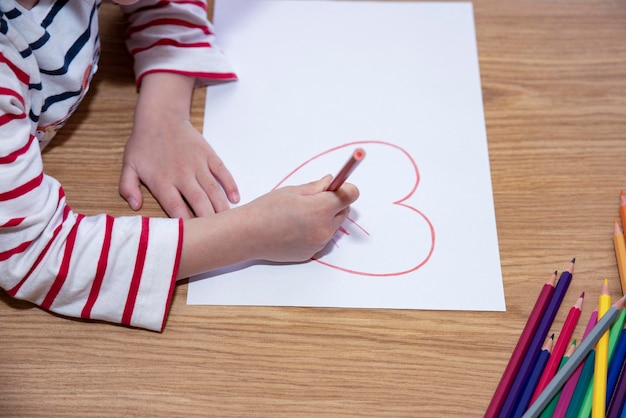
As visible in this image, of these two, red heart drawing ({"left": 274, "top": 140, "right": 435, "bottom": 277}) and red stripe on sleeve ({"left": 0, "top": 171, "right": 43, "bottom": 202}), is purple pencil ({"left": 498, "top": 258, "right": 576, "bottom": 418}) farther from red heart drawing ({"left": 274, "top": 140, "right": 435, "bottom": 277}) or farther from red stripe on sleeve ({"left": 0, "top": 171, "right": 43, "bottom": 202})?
red stripe on sleeve ({"left": 0, "top": 171, "right": 43, "bottom": 202})

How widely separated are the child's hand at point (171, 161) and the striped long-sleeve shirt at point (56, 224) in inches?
2.1

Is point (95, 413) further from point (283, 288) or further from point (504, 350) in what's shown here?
point (504, 350)

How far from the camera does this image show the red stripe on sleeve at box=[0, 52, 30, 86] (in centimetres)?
55

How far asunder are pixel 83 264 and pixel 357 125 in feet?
0.90

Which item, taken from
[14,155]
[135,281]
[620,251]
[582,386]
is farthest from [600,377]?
[14,155]

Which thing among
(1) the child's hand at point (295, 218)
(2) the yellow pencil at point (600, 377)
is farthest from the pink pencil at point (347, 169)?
(2) the yellow pencil at point (600, 377)

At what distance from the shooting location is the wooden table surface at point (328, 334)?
56cm

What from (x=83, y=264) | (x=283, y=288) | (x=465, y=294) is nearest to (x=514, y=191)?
(x=465, y=294)

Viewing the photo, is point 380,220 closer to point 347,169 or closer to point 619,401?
point 347,169

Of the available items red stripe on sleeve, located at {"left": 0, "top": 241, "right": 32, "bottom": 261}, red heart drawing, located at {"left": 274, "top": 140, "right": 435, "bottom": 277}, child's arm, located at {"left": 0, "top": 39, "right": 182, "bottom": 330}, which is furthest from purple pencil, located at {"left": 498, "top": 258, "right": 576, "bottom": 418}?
red stripe on sleeve, located at {"left": 0, "top": 241, "right": 32, "bottom": 261}

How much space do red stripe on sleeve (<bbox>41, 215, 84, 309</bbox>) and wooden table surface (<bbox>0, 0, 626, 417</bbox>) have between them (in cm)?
2

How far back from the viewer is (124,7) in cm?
74

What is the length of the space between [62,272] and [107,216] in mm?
60

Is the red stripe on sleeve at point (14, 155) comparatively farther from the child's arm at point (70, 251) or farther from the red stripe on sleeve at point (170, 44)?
the red stripe on sleeve at point (170, 44)
